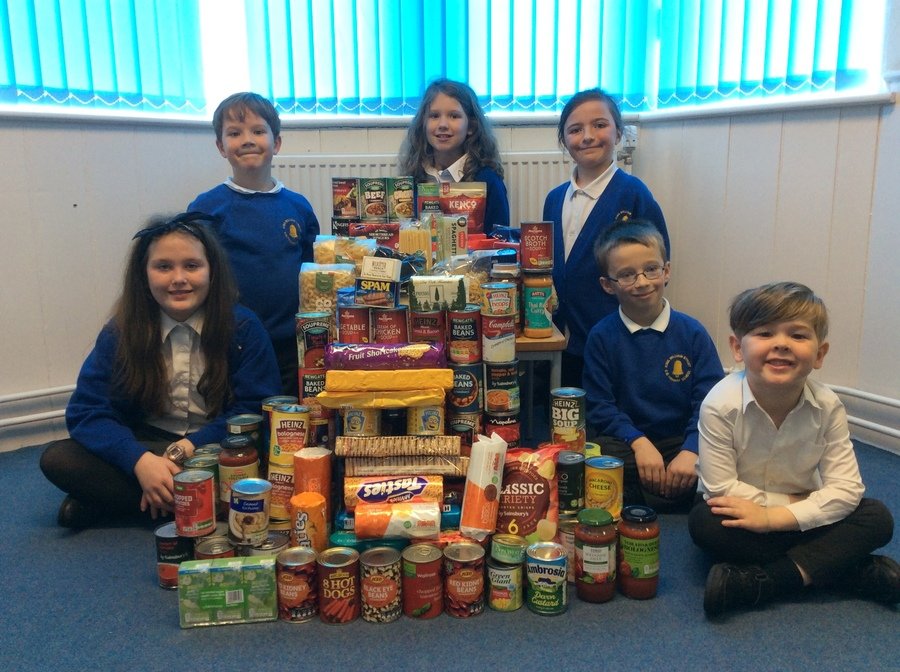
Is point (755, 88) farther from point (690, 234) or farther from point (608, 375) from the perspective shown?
point (608, 375)

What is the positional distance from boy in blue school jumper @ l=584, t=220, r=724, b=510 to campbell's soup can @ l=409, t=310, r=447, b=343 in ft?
1.76

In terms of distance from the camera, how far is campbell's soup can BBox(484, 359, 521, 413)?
178cm

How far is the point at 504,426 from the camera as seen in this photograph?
1.79 meters

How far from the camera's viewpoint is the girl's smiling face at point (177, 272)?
1.97 meters

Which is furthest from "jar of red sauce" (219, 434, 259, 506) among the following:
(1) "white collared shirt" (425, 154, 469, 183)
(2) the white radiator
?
(2) the white radiator

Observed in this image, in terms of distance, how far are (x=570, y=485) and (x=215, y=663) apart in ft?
2.62

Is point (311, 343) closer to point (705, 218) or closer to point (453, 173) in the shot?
point (453, 173)

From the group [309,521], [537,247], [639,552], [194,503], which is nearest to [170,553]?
[194,503]

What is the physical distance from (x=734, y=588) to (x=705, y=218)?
1.78 meters

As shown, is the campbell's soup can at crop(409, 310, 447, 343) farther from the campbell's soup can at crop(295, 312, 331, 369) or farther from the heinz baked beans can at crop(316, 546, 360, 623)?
the heinz baked beans can at crop(316, 546, 360, 623)

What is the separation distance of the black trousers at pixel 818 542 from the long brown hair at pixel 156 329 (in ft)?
4.19

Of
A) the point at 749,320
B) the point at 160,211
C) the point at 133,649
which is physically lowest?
the point at 133,649

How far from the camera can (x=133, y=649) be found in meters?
1.47

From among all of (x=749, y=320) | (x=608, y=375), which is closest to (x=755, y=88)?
(x=608, y=375)
